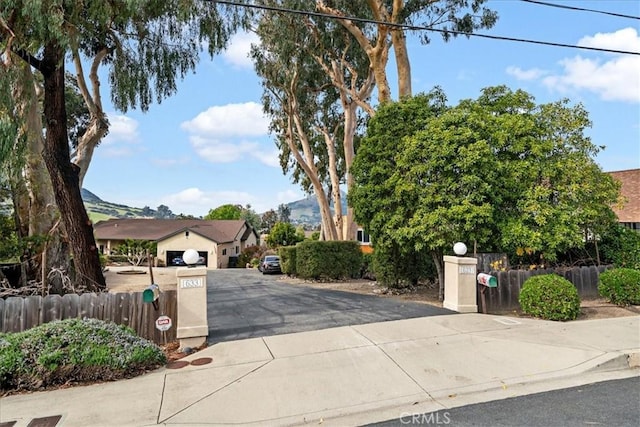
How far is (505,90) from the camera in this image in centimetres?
1112

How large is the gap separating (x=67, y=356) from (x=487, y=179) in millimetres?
9157

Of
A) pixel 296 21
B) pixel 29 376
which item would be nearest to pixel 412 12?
pixel 296 21

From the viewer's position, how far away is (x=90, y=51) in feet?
42.8

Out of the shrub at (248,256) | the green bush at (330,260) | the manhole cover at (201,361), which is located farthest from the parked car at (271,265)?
the manhole cover at (201,361)

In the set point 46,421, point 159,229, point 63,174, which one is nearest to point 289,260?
point 63,174

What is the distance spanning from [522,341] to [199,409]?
196 inches

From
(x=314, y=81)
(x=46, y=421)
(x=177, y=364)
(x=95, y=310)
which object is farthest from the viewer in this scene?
(x=314, y=81)

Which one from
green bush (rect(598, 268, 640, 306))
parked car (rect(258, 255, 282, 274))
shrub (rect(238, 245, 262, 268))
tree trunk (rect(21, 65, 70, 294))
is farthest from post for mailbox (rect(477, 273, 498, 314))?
shrub (rect(238, 245, 262, 268))

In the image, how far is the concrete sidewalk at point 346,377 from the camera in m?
4.11

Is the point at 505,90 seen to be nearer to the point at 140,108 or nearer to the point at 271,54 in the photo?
the point at 140,108

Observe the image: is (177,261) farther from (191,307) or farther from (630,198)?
(630,198)

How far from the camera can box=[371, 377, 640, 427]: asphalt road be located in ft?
12.1

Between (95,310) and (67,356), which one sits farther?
(95,310)

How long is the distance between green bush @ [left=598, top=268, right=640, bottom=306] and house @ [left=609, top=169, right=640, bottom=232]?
14.5 m
